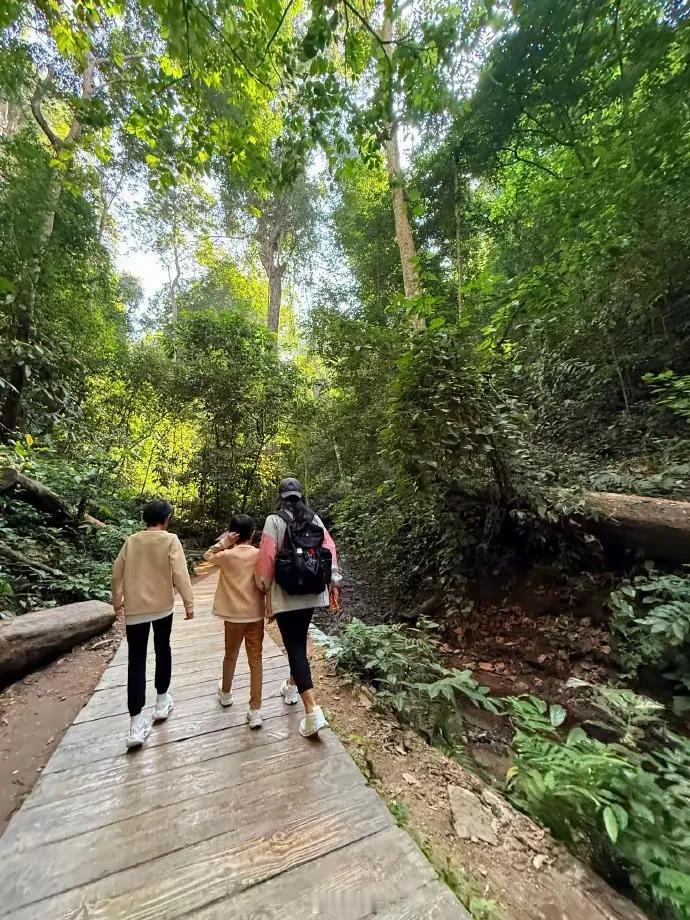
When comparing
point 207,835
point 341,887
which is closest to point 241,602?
point 207,835

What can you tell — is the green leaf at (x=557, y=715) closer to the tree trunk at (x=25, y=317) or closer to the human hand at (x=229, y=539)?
the human hand at (x=229, y=539)

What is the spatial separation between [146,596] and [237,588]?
0.57 metres

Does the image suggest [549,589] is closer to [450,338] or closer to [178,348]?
[450,338]

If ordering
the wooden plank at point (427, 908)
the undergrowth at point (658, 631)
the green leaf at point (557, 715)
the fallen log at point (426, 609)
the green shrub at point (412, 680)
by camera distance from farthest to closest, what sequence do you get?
1. the fallen log at point (426, 609)
2. the undergrowth at point (658, 631)
3. the green shrub at point (412, 680)
4. the green leaf at point (557, 715)
5. the wooden plank at point (427, 908)

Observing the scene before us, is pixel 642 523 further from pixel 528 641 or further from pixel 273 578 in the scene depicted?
pixel 273 578

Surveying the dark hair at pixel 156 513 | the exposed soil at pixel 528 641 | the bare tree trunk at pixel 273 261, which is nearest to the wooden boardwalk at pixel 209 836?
the dark hair at pixel 156 513

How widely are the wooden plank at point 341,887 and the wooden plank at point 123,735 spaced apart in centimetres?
114

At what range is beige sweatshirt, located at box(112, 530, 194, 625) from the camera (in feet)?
7.74

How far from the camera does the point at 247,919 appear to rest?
1.33m

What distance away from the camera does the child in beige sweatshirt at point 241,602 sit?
2.48 metres

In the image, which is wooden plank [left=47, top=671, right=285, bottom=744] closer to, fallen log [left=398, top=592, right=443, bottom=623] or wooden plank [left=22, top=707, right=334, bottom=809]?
wooden plank [left=22, top=707, right=334, bottom=809]

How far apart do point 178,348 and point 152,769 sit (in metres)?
9.06

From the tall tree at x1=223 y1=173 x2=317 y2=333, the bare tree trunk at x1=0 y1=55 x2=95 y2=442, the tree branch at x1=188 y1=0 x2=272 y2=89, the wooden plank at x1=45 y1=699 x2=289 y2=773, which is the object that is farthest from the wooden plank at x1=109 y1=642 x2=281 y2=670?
the tall tree at x1=223 y1=173 x2=317 y2=333

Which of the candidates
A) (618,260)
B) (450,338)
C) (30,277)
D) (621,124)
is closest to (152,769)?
(450,338)
